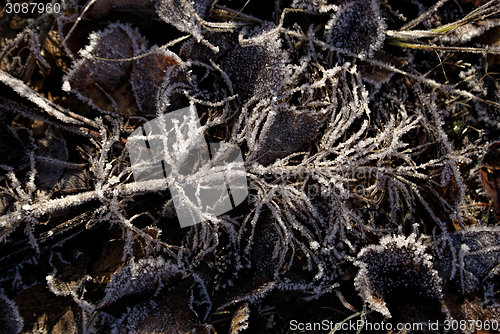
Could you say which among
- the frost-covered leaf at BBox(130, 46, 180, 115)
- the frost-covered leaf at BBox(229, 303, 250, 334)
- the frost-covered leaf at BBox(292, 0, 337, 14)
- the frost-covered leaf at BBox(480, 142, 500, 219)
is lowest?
the frost-covered leaf at BBox(229, 303, 250, 334)

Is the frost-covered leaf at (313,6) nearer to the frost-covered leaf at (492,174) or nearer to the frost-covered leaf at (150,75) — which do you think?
the frost-covered leaf at (150,75)

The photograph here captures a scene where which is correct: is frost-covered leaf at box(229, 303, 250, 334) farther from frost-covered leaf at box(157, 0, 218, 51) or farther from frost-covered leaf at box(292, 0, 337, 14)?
frost-covered leaf at box(292, 0, 337, 14)

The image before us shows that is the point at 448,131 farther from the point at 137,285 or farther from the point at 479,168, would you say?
the point at 137,285

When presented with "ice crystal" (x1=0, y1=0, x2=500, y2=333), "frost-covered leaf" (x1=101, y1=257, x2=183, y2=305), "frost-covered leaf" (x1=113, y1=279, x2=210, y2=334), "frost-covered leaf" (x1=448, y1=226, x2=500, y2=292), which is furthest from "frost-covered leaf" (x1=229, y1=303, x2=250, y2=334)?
"frost-covered leaf" (x1=448, y1=226, x2=500, y2=292)

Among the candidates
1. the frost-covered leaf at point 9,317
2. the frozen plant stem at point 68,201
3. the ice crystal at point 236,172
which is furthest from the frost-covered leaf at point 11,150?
the frost-covered leaf at point 9,317

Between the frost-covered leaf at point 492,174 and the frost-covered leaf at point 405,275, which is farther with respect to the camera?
the frost-covered leaf at point 492,174

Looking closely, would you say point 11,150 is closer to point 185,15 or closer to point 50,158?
point 50,158

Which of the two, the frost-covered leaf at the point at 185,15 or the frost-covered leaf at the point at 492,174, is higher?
the frost-covered leaf at the point at 185,15

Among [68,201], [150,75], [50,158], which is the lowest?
[68,201]

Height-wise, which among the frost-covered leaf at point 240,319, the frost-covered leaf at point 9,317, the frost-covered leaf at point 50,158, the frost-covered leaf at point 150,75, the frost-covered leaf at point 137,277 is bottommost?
the frost-covered leaf at point 240,319

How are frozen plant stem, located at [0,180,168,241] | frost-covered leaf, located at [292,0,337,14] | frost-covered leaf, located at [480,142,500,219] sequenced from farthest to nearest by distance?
frost-covered leaf, located at [480,142,500,219] → frost-covered leaf, located at [292,0,337,14] → frozen plant stem, located at [0,180,168,241]

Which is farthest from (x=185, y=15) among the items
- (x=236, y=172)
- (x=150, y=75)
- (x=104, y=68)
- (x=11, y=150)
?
(x=11, y=150)
